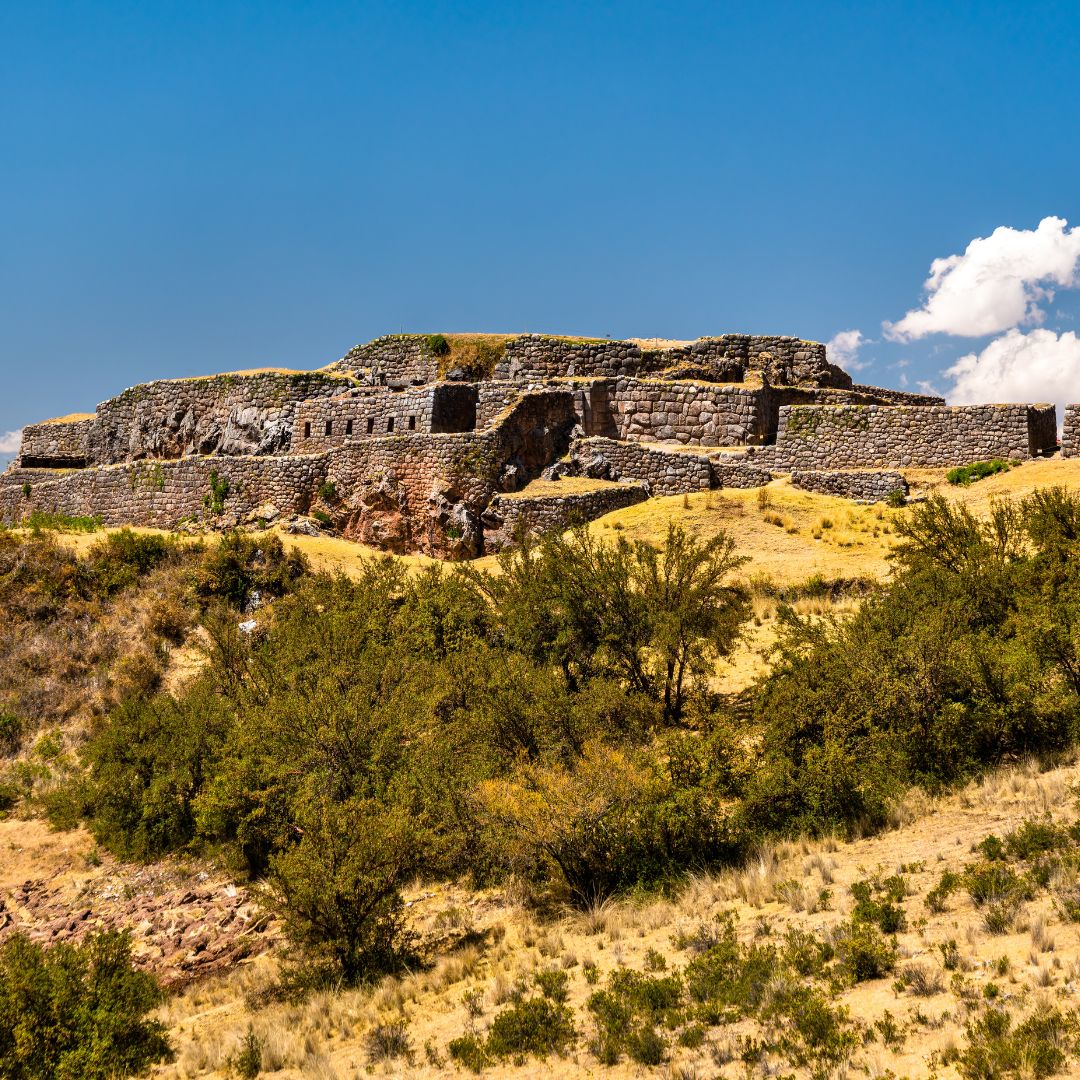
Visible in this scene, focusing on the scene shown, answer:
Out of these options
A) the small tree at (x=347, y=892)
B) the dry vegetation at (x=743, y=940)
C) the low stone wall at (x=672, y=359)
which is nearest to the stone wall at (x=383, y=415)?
the low stone wall at (x=672, y=359)

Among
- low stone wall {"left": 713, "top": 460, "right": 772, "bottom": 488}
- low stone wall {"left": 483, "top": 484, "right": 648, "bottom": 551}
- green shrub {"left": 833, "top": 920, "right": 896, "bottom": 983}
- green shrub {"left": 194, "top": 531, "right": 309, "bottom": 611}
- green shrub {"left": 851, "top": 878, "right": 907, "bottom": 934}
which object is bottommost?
green shrub {"left": 833, "top": 920, "right": 896, "bottom": 983}

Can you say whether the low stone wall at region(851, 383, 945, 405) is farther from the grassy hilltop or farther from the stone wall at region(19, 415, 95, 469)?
the stone wall at region(19, 415, 95, 469)

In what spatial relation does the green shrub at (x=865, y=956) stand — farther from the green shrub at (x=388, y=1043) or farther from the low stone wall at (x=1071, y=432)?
the low stone wall at (x=1071, y=432)

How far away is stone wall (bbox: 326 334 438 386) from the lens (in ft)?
117

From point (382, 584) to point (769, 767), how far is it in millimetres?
11087

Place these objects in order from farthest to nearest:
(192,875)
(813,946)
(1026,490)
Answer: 1. (1026,490)
2. (192,875)
3. (813,946)

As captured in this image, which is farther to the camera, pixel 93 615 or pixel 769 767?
pixel 93 615

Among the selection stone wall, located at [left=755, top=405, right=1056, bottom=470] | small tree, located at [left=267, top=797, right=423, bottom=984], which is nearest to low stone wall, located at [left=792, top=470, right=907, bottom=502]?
stone wall, located at [left=755, top=405, right=1056, bottom=470]

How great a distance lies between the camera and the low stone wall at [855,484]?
2683 cm

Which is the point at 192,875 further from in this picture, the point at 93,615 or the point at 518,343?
the point at 518,343

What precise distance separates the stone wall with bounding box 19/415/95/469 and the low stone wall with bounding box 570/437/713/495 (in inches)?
928

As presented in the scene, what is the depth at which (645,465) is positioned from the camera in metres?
29.0

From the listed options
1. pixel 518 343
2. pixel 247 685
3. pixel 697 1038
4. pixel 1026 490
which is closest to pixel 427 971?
pixel 697 1038

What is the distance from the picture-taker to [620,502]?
2766 centimetres
